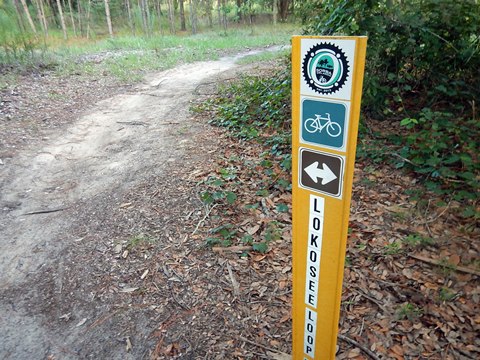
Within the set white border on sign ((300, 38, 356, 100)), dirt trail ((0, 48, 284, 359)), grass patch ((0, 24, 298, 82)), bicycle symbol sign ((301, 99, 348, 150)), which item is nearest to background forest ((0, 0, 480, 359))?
dirt trail ((0, 48, 284, 359))

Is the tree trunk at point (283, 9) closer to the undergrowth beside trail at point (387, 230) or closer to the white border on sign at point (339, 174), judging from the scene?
the undergrowth beside trail at point (387, 230)

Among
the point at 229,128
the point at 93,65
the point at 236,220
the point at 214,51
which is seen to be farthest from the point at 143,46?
the point at 236,220

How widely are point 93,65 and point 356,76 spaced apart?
11.5m

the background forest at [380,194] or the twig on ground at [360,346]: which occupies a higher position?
the background forest at [380,194]

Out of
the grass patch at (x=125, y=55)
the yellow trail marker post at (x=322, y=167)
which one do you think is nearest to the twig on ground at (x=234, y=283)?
the yellow trail marker post at (x=322, y=167)

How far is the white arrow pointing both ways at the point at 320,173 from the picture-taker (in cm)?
134

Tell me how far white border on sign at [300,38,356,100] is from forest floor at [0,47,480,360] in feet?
6.08

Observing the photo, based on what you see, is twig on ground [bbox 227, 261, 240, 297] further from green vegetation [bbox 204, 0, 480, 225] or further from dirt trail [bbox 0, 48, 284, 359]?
green vegetation [bbox 204, 0, 480, 225]

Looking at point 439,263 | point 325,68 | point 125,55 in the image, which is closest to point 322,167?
point 325,68

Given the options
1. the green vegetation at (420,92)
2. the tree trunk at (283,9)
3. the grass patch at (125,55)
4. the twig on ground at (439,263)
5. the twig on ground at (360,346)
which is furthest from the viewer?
the tree trunk at (283,9)

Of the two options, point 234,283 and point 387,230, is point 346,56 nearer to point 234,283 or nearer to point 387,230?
point 234,283

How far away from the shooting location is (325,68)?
1226 millimetres

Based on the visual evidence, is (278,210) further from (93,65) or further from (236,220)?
(93,65)

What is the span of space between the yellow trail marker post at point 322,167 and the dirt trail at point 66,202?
1.45 metres
